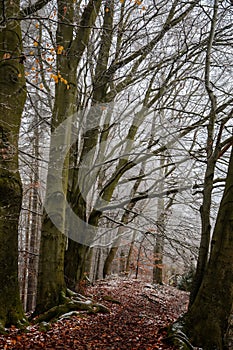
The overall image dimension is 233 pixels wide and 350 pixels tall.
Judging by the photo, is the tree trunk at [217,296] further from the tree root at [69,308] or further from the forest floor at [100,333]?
the tree root at [69,308]

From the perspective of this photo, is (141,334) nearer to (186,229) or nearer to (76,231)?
(76,231)

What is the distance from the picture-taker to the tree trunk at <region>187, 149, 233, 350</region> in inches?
154

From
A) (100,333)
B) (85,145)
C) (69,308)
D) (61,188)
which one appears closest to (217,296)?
(100,333)

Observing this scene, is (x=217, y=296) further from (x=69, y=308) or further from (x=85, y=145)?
(x=85, y=145)

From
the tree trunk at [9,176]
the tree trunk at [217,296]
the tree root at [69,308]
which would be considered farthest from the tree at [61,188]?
the tree trunk at [217,296]

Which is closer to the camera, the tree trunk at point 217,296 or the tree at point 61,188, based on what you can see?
the tree trunk at point 217,296

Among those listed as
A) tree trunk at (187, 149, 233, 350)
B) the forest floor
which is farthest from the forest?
the forest floor

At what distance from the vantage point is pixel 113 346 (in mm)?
4285

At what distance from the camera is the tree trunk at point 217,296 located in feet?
12.9

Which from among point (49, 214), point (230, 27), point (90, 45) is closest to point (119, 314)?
point (49, 214)

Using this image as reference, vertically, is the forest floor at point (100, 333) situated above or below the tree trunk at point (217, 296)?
below

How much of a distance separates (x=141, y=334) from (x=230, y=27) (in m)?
6.59

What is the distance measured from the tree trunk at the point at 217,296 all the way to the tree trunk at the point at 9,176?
2.79 m

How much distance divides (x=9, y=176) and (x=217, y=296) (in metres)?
3.57
